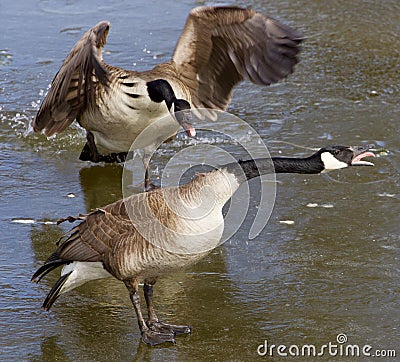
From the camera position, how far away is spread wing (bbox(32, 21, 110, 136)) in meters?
5.48

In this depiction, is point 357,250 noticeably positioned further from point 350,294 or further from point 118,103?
point 118,103

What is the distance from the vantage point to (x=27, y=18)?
Result: 389 inches

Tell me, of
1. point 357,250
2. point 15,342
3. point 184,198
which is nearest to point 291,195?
point 357,250

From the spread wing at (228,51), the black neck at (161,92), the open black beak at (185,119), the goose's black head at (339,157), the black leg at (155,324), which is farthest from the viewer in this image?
the spread wing at (228,51)

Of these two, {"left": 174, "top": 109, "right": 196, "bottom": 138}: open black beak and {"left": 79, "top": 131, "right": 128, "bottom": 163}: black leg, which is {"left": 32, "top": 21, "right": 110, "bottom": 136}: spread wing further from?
{"left": 174, "top": 109, "right": 196, "bottom": 138}: open black beak

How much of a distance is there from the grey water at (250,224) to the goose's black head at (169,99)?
76cm

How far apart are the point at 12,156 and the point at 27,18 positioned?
3.89 meters

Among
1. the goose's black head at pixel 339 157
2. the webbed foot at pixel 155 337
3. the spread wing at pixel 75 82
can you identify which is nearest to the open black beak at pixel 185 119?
the spread wing at pixel 75 82

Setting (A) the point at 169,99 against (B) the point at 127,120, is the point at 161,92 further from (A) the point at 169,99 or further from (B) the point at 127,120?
(B) the point at 127,120

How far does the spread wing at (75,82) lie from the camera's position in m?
5.48

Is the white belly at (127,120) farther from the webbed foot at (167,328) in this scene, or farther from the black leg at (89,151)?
the webbed foot at (167,328)

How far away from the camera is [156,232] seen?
155 inches

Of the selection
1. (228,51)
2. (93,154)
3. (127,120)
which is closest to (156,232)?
(127,120)

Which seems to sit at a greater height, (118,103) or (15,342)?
(118,103)
